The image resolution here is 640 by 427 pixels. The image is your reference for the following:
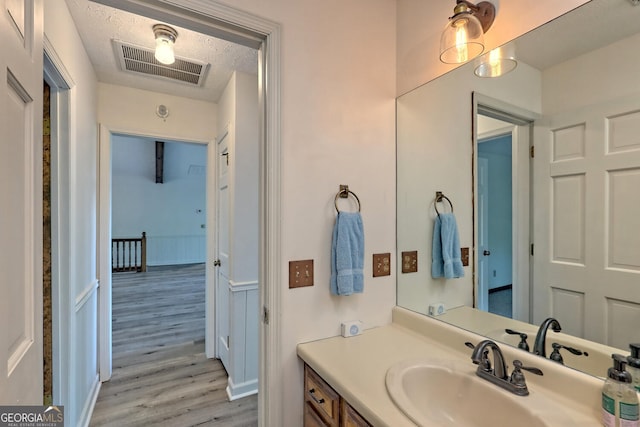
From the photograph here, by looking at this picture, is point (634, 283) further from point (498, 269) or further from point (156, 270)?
point (156, 270)

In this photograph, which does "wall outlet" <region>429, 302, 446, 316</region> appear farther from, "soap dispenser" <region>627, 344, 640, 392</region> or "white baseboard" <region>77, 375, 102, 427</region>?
"white baseboard" <region>77, 375, 102, 427</region>

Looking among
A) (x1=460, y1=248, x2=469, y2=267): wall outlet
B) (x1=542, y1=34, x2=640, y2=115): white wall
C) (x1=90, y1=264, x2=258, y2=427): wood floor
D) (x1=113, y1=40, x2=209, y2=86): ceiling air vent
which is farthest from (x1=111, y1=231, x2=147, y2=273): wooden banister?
(x1=542, y1=34, x2=640, y2=115): white wall

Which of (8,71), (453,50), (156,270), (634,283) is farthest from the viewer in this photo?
(156,270)

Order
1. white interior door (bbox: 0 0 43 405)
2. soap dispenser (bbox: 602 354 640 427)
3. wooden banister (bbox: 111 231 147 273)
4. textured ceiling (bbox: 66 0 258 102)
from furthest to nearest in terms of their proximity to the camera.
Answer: wooden banister (bbox: 111 231 147 273) < textured ceiling (bbox: 66 0 258 102) < soap dispenser (bbox: 602 354 640 427) < white interior door (bbox: 0 0 43 405)

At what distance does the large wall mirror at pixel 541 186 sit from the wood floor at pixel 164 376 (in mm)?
1699

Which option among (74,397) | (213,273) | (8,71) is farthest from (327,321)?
(213,273)

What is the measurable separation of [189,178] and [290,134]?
7.87 m

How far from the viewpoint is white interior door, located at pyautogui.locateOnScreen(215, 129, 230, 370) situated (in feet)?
8.51

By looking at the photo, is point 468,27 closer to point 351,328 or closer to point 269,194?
point 269,194

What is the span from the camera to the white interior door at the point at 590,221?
86 cm

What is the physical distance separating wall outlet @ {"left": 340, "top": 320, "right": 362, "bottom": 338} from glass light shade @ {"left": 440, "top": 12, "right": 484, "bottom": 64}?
4.06 ft

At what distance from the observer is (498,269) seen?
1.26m

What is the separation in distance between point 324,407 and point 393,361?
0.30 m

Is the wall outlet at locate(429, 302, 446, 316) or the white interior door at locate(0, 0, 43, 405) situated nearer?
the white interior door at locate(0, 0, 43, 405)
